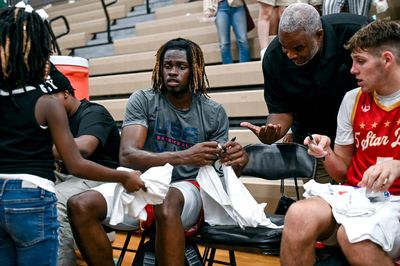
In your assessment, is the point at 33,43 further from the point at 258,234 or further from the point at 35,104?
the point at 258,234

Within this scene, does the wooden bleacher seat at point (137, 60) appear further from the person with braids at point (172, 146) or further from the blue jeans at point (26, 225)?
the blue jeans at point (26, 225)

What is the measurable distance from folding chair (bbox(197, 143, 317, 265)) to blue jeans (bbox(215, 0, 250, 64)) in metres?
2.07

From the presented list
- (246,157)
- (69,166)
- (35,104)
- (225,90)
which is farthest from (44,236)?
(225,90)

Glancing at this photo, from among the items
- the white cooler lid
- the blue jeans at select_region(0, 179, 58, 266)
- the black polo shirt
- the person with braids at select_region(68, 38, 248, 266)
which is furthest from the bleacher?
the blue jeans at select_region(0, 179, 58, 266)

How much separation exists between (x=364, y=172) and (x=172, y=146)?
38.7 inches

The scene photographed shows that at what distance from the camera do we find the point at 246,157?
2646mm

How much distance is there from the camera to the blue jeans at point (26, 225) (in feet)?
5.32

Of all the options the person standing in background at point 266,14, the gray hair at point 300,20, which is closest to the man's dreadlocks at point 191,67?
the gray hair at point 300,20

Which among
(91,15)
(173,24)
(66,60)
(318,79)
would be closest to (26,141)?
(318,79)

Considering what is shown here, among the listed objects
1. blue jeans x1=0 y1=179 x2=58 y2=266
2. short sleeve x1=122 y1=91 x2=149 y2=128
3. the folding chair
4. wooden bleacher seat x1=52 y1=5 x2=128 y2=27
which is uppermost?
wooden bleacher seat x1=52 y1=5 x2=128 y2=27

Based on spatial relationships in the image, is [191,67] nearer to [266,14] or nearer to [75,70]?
[75,70]

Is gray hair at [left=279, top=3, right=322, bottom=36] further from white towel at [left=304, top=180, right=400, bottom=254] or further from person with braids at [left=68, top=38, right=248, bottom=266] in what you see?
white towel at [left=304, top=180, right=400, bottom=254]

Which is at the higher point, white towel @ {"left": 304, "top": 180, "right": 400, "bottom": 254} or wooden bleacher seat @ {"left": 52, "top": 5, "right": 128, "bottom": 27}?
wooden bleacher seat @ {"left": 52, "top": 5, "right": 128, "bottom": 27}

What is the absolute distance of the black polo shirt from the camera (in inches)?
103
